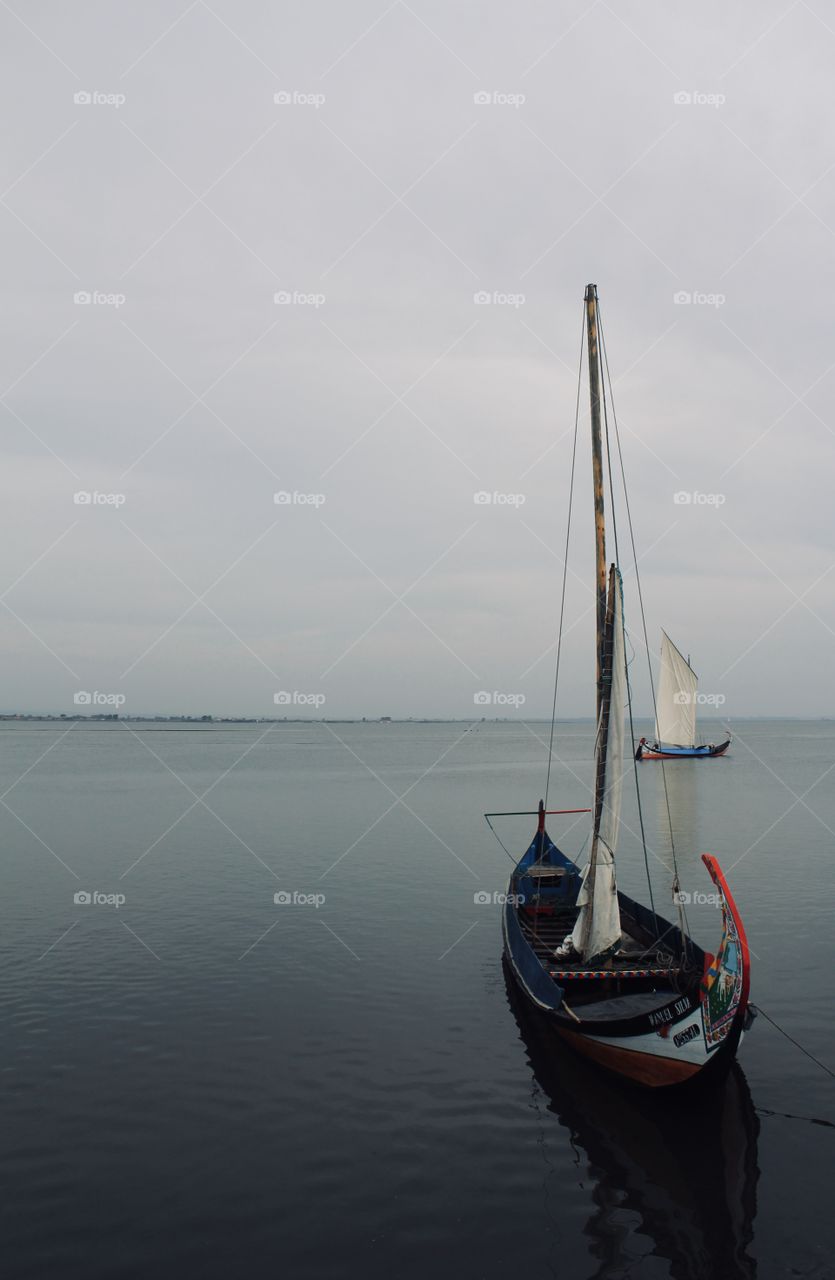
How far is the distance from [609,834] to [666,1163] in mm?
8162

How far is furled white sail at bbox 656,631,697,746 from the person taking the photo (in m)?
117

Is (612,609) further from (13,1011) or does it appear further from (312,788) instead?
(312,788)

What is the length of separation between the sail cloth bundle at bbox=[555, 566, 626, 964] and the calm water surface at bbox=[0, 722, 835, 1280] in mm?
2944

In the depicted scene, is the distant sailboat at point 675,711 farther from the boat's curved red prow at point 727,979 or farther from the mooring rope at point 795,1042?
the boat's curved red prow at point 727,979

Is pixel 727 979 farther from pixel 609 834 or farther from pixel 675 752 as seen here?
pixel 675 752

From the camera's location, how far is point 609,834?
21188 mm

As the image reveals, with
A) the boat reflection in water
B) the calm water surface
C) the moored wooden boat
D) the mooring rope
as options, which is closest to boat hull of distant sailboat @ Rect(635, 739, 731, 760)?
the calm water surface

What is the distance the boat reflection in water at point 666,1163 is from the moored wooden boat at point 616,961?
60cm

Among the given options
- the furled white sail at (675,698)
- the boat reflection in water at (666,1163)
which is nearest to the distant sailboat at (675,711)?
the furled white sail at (675,698)

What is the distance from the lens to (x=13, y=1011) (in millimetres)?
21062

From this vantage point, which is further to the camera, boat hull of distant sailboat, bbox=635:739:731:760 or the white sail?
boat hull of distant sailboat, bbox=635:739:731:760

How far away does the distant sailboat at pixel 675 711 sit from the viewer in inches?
4614

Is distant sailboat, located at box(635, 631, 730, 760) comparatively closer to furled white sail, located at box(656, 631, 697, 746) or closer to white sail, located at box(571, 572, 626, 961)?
furled white sail, located at box(656, 631, 697, 746)

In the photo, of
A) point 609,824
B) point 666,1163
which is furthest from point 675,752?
point 666,1163
